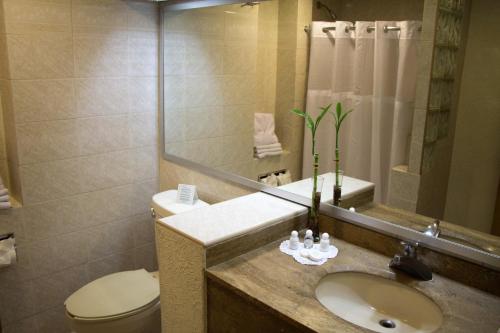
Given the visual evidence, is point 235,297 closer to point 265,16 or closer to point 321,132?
point 321,132

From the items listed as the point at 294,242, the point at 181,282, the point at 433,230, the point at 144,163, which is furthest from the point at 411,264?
the point at 144,163

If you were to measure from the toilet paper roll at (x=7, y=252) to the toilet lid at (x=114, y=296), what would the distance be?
33 centimetres

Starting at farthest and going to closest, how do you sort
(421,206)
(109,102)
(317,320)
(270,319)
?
(109,102), (421,206), (270,319), (317,320)

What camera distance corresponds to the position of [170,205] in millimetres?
2309

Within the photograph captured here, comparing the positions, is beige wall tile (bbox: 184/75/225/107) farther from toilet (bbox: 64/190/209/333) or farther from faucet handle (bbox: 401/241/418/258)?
faucet handle (bbox: 401/241/418/258)

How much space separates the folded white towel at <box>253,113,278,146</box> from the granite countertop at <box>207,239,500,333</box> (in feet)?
1.96

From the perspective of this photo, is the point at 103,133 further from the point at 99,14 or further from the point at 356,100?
the point at 356,100

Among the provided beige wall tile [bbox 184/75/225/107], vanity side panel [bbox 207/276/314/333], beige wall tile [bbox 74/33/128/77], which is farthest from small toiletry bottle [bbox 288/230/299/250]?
beige wall tile [bbox 74/33/128/77]

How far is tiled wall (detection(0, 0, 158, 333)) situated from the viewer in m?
2.14

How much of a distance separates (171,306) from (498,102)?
1350 mm

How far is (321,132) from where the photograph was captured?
75.7 inches

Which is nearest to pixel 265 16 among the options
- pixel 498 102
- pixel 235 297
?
pixel 498 102

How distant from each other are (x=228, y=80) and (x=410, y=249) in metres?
1.28

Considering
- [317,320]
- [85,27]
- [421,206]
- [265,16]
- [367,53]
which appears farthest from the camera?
[85,27]
